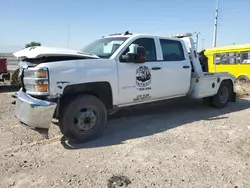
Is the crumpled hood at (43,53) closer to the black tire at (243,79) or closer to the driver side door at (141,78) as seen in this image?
the driver side door at (141,78)

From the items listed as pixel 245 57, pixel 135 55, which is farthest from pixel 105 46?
pixel 245 57

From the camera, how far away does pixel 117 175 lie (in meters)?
3.85

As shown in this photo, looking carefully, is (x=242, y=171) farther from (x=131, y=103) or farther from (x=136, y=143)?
(x=131, y=103)

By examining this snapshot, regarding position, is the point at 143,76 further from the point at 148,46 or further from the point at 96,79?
the point at 96,79

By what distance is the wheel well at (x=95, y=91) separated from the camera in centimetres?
501

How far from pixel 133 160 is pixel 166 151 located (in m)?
0.66

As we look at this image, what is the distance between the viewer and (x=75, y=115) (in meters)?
5.04

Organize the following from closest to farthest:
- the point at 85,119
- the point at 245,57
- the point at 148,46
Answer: the point at 85,119 → the point at 148,46 → the point at 245,57

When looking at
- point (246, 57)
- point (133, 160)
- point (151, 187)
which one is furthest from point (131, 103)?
point (246, 57)

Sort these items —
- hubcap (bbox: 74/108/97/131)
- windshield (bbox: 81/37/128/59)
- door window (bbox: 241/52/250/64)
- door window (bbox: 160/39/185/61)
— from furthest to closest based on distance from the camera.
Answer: door window (bbox: 241/52/250/64), door window (bbox: 160/39/185/61), windshield (bbox: 81/37/128/59), hubcap (bbox: 74/108/97/131)

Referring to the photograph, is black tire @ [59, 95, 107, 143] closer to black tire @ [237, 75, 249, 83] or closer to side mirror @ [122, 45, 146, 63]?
side mirror @ [122, 45, 146, 63]

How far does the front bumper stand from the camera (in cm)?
461

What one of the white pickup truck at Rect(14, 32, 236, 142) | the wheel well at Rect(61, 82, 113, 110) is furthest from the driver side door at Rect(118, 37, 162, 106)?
the wheel well at Rect(61, 82, 113, 110)

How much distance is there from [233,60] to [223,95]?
301 inches
